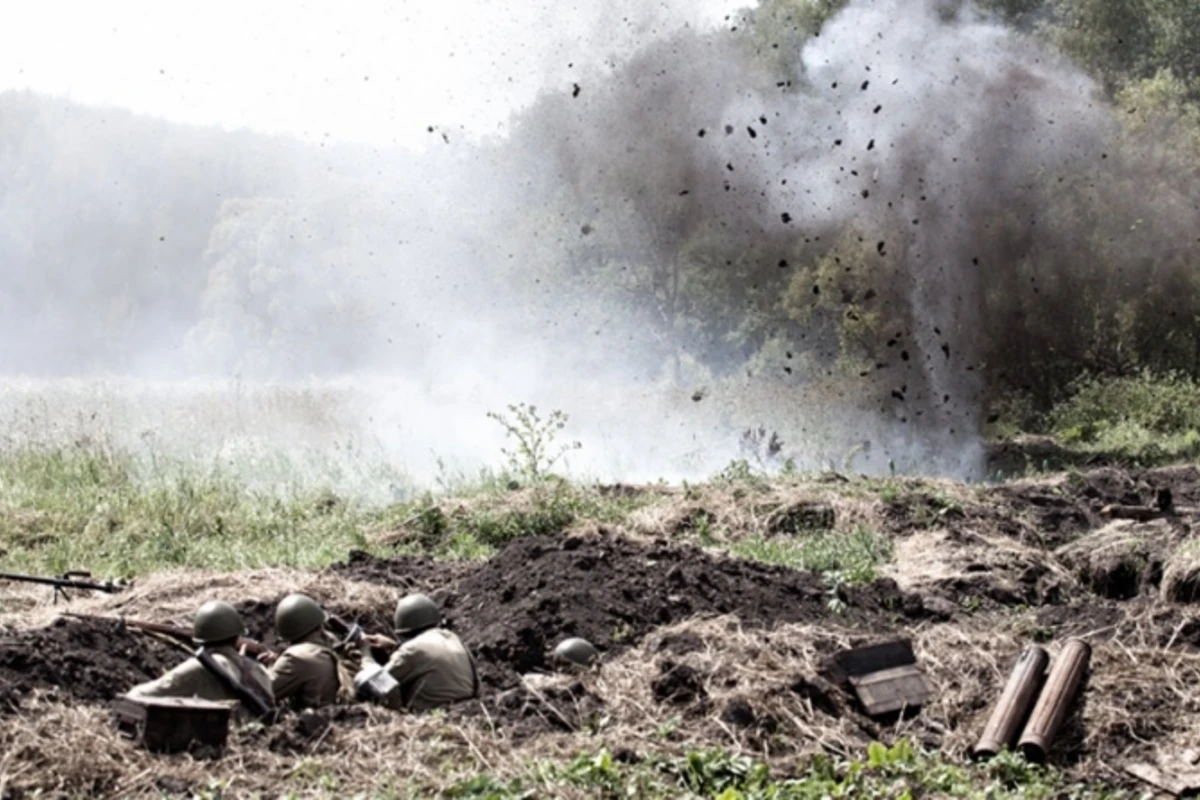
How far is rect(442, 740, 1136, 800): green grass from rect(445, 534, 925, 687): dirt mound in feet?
6.45

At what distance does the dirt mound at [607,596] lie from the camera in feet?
27.8

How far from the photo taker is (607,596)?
29.3 ft

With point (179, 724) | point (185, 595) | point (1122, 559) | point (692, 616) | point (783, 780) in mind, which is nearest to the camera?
point (783, 780)

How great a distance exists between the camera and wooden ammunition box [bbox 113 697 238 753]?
20.9 ft

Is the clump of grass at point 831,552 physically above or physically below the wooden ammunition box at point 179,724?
below

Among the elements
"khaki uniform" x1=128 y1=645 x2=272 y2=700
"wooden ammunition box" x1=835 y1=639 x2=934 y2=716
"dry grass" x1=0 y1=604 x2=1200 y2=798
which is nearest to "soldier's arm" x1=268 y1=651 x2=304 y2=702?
"khaki uniform" x1=128 y1=645 x2=272 y2=700

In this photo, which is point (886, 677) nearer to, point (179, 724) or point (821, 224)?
point (179, 724)

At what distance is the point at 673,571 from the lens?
936 cm

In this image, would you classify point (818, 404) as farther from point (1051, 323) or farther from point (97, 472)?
point (97, 472)

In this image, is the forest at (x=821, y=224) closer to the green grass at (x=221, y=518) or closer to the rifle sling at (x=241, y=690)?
the green grass at (x=221, y=518)

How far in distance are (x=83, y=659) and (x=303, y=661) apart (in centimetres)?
104

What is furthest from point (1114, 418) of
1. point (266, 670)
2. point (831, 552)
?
point (266, 670)

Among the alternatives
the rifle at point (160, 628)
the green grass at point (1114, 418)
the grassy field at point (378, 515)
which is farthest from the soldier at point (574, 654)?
the green grass at point (1114, 418)

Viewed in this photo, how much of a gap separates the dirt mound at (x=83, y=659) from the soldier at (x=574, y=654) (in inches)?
75.6
